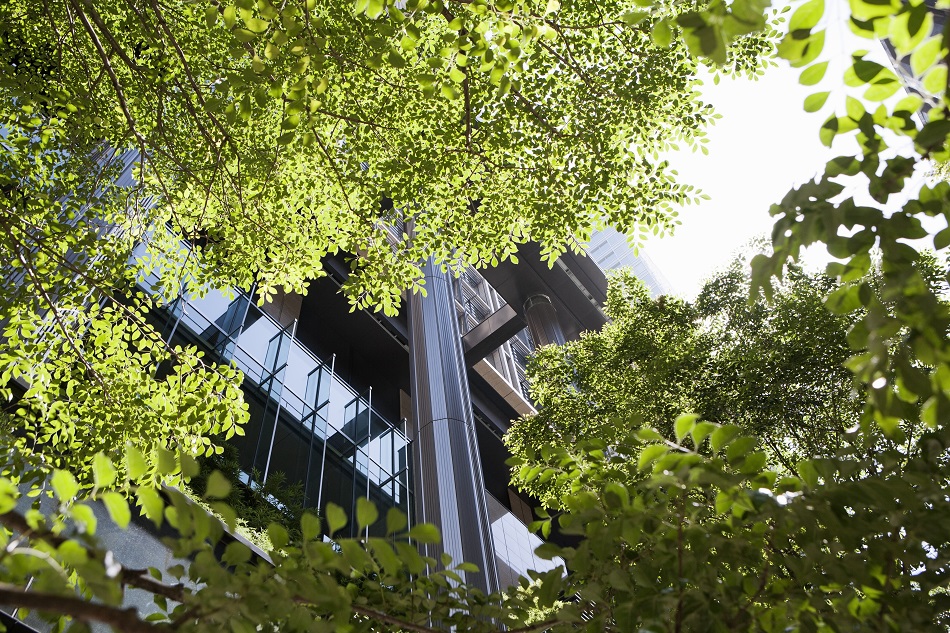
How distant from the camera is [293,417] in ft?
40.6

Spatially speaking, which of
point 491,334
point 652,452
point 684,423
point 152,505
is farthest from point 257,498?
point 491,334

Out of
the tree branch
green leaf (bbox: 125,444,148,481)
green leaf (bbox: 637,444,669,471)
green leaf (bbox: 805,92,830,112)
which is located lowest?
the tree branch

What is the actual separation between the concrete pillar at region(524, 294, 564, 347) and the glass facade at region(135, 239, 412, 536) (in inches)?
400

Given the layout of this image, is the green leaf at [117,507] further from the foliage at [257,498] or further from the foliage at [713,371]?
the foliage at [257,498]

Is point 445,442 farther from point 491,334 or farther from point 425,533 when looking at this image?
point 491,334

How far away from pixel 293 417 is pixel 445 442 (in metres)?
4.17

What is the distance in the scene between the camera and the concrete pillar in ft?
76.7

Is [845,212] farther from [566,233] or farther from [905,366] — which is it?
[566,233]

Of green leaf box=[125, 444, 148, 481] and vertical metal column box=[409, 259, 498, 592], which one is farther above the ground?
vertical metal column box=[409, 259, 498, 592]

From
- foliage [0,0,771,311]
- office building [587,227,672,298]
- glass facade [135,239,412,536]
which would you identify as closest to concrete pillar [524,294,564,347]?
glass facade [135,239,412,536]

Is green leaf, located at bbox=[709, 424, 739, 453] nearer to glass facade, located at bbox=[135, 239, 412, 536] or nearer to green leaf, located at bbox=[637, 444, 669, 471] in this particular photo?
A: green leaf, located at bbox=[637, 444, 669, 471]

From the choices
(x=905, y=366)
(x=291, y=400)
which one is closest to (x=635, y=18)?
(x=905, y=366)

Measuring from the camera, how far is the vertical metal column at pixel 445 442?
816 cm

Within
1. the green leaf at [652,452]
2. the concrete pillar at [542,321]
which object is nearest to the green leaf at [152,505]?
the green leaf at [652,452]
